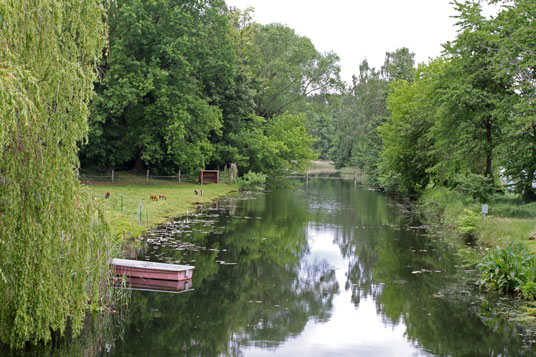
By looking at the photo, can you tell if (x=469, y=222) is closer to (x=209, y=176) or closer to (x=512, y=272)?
(x=512, y=272)

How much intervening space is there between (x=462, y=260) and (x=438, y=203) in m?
16.0

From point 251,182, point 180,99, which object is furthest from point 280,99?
point 180,99

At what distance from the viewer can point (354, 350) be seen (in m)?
12.0

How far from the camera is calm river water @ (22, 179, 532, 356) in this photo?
39.8 ft

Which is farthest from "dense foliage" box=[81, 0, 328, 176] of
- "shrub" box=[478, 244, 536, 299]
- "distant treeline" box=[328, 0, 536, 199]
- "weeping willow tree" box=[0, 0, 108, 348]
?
"shrub" box=[478, 244, 536, 299]

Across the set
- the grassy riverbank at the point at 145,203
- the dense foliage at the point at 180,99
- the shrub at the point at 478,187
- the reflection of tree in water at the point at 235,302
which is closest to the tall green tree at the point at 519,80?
the shrub at the point at 478,187

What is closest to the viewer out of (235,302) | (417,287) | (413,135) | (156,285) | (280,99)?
(235,302)

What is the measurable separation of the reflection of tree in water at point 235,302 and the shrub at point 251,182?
2434cm

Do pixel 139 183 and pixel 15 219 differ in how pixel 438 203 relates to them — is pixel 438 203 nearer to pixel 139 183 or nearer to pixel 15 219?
pixel 139 183

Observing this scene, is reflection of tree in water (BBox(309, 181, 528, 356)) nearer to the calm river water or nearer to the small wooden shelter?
the calm river water

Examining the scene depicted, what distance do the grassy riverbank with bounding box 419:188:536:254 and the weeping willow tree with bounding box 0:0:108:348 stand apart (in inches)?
560

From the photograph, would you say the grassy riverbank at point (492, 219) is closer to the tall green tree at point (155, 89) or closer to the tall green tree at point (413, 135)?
the tall green tree at point (413, 135)

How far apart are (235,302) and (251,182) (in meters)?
35.1

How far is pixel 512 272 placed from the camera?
51.9 ft
